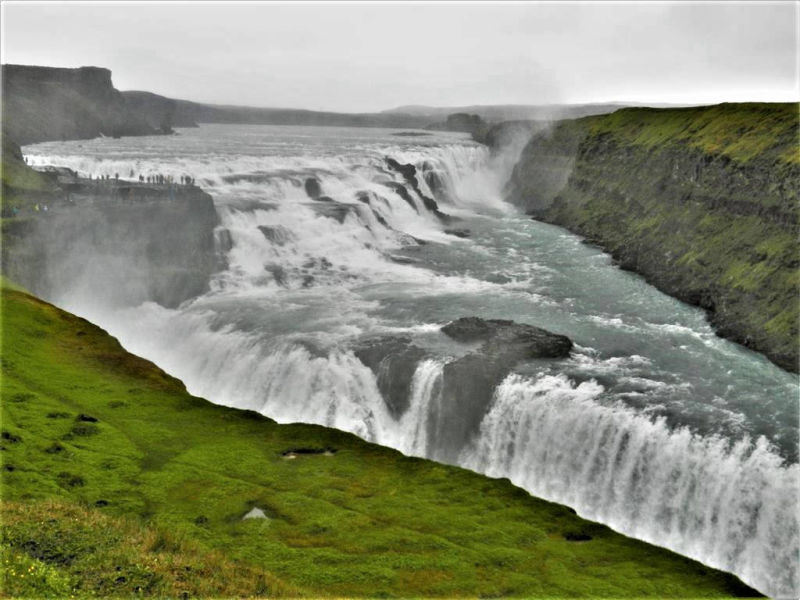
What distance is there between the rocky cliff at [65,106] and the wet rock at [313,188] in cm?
7458

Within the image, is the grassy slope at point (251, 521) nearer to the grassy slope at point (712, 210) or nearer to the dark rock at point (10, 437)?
the dark rock at point (10, 437)

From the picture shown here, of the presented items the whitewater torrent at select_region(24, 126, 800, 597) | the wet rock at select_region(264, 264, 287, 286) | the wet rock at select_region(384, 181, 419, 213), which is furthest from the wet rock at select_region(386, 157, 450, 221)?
the wet rock at select_region(264, 264, 287, 286)

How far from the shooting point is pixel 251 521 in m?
23.2

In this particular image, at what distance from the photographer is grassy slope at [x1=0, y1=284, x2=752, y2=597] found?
18.0 metres

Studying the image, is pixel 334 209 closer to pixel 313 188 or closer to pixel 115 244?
pixel 313 188

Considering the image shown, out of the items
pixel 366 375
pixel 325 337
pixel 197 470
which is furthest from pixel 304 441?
pixel 325 337

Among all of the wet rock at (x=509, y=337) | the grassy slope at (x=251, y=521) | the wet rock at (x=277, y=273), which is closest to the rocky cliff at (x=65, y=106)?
the wet rock at (x=277, y=273)

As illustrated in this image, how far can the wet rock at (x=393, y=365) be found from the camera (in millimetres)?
36000

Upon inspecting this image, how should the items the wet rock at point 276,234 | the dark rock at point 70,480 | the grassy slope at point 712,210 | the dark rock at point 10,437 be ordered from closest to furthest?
the dark rock at point 70,480, the dark rock at point 10,437, the grassy slope at point 712,210, the wet rock at point 276,234

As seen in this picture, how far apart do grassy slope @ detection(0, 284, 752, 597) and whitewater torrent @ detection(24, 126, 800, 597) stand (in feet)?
16.5

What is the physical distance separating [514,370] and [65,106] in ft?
504

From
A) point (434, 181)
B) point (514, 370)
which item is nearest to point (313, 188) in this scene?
point (434, 181)

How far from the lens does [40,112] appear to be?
14800 cm

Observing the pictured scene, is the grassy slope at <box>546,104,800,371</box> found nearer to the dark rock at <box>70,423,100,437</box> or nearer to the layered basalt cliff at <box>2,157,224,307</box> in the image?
the dark rock at <box>70,423,100,437</box>
